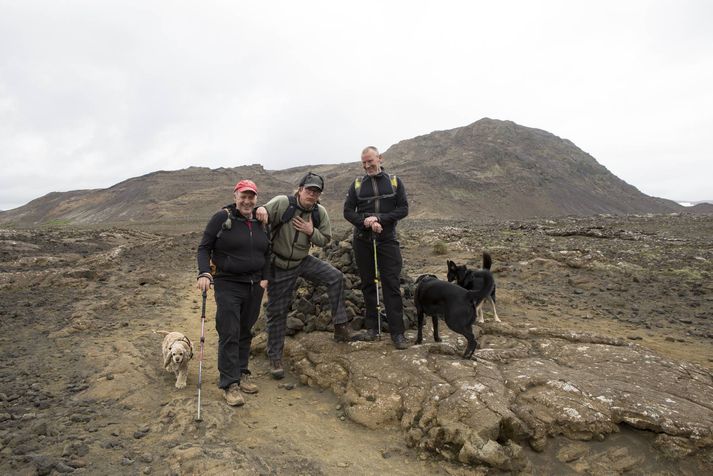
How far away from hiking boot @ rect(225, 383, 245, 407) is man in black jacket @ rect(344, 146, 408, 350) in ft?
7.30

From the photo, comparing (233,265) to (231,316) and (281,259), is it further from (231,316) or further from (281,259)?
(281,259)

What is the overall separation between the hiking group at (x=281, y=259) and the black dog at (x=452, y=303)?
0.40 m

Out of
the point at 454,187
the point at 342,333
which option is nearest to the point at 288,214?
the point at 342,333

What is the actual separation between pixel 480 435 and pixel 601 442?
131 cm

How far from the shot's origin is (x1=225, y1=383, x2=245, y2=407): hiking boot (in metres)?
4.85

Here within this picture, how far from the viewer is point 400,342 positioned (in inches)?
227

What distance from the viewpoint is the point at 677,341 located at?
7.29 meters

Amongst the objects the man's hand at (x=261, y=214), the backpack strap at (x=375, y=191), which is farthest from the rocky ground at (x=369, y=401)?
A: the man's hand at (x=261, y=214)

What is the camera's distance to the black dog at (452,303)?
207 inches

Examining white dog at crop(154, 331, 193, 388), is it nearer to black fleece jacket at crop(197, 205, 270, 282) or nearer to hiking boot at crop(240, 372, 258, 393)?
hiking boot at crop(240, 372, 258, 393)

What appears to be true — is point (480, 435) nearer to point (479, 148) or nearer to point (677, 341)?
point (677, 341)

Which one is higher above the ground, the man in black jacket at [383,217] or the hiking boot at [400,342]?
the man in black jacket at [383,217]

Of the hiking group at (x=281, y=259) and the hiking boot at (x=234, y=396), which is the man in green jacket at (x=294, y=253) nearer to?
the hiking group at (x=281, y=259)

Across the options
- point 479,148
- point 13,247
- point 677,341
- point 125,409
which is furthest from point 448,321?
point 479,148
